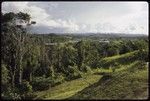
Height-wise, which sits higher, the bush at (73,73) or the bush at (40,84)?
the bush at (40,84)

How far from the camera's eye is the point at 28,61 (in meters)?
44.4

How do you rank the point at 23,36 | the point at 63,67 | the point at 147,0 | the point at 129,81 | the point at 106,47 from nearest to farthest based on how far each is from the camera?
the point at 147,0 < the point at 129,81 < the point at 23,36 < the point at 63,67 < the point at 106,47

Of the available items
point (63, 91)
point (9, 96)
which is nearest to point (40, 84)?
point (63, 91)

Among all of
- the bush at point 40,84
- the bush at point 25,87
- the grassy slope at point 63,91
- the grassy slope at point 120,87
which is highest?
the grassy slope at point 120,87

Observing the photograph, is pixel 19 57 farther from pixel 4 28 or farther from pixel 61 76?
pixel 61 76

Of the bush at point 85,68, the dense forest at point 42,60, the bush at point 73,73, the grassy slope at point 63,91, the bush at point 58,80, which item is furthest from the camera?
the bush at point 85,68

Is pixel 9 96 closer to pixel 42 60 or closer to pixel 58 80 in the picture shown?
pixel 58 80

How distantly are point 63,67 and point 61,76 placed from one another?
586cm

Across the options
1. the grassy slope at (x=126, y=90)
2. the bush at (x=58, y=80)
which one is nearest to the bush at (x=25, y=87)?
the bush at (x=58, y=80)

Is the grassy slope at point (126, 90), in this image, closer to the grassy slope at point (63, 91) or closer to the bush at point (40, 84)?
the grassy slope at point (63, 91)

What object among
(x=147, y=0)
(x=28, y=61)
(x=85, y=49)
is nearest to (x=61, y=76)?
(x=28, y=61)

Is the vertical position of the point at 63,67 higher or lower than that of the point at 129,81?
lower

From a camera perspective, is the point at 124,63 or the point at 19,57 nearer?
the point at 19,57

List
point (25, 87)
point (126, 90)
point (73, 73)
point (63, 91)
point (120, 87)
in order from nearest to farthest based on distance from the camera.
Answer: point (126, 90), point (120, 87), point (63, 91), point (25, 87), point (73, 73)
